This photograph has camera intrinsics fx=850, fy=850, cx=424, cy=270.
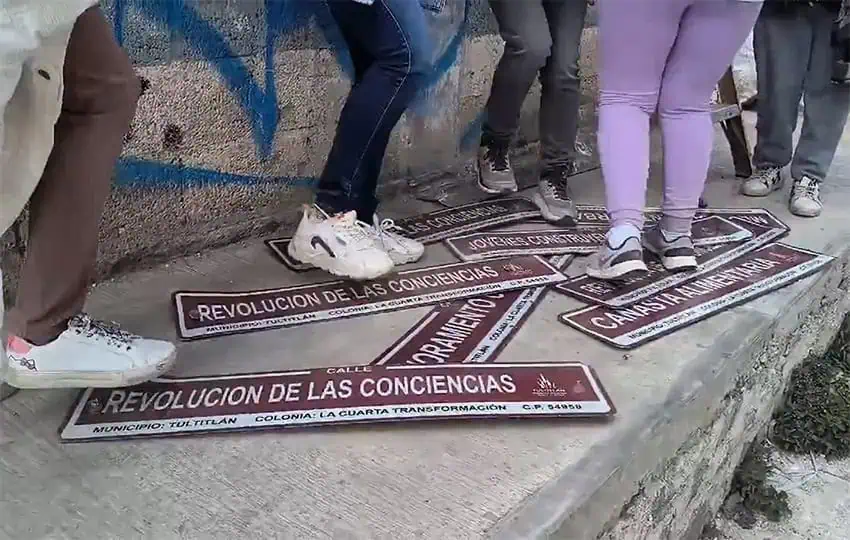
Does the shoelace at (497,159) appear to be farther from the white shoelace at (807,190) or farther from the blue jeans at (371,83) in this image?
the white shoelace at (807,190)

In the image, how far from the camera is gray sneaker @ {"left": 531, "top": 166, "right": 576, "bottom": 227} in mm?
3023

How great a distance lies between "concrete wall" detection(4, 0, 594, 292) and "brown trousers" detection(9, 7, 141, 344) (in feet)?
1.43

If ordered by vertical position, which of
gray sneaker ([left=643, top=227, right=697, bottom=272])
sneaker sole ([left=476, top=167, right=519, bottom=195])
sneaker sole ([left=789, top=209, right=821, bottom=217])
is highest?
gray sneaker ([left=643, top=227, right=697, bottom=272])

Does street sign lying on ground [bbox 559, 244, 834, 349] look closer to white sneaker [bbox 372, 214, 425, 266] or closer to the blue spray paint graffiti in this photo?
white sneaker [bbox 372, 214, 425, 266]

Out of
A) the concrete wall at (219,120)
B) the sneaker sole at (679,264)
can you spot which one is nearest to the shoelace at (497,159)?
the concrete wall at (219,120)

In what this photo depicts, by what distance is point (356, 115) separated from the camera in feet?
7.57

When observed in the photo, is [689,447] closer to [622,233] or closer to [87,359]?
[622,233]

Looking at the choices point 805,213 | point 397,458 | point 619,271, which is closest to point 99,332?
point 397,458

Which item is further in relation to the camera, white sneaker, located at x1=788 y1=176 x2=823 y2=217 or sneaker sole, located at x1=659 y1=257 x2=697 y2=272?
white sneaker, located at x1=788 y1=176 x2=823 y2=217

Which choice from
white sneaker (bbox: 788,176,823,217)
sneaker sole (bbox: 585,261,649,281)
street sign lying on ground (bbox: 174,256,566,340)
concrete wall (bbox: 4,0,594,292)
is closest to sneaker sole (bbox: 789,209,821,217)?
white sneaker (bbox: 788,176,823,217)

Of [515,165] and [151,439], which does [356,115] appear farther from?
[515,165]

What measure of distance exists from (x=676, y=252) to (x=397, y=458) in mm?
1373

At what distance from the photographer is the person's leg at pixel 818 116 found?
332 cm

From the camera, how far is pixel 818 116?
3406mm
